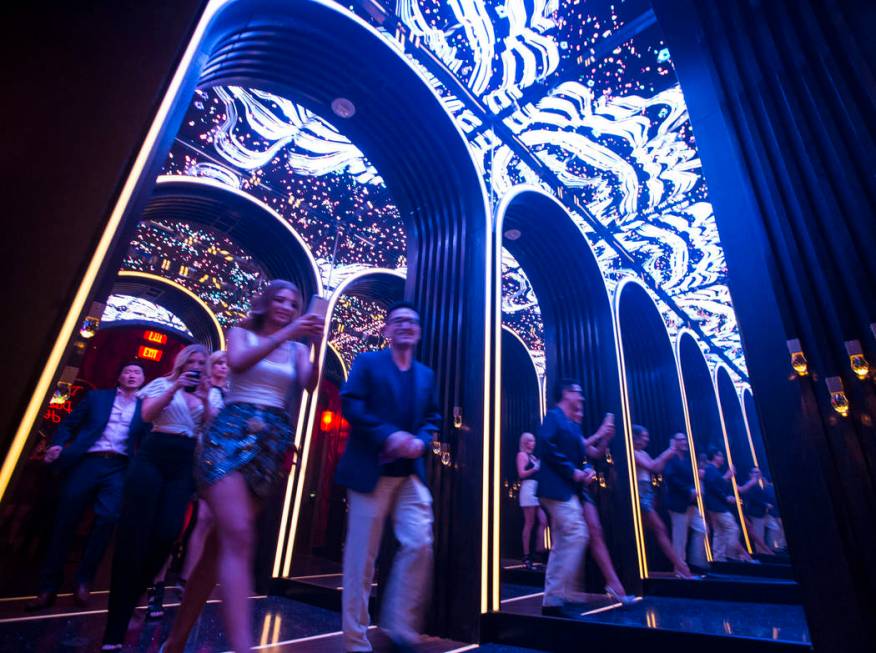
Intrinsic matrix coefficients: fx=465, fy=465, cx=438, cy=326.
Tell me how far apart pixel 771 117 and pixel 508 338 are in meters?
8.17

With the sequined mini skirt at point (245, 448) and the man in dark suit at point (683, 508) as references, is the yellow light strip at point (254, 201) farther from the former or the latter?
the man in dark suit at point (683, 508)

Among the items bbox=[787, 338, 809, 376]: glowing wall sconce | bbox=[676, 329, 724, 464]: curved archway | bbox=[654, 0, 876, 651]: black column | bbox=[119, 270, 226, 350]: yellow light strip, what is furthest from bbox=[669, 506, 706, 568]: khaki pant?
bbox=[119, 270, 226, 350]: yellow light strip

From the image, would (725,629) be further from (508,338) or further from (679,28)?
(508,338)

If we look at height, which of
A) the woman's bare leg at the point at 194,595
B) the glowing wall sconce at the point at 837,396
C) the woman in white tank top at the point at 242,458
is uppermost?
the glowing wall sconce at the point at 837,396

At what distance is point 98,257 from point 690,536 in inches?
262

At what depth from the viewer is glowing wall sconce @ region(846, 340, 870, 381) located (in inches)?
68.6

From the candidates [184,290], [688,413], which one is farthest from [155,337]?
[688,413]

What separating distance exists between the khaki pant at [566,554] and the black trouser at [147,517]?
7.80 ft

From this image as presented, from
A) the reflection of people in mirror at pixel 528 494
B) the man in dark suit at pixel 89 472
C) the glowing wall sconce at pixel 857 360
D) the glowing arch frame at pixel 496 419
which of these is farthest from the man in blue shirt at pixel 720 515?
the man in dark suit at pixel 89 472

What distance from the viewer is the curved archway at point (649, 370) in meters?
7.23

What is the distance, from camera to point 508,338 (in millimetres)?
10344

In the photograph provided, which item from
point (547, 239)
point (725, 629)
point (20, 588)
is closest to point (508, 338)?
point (547, 239)

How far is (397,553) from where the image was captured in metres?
1.83

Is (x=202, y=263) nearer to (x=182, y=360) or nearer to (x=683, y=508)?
(x=182, y=360)
